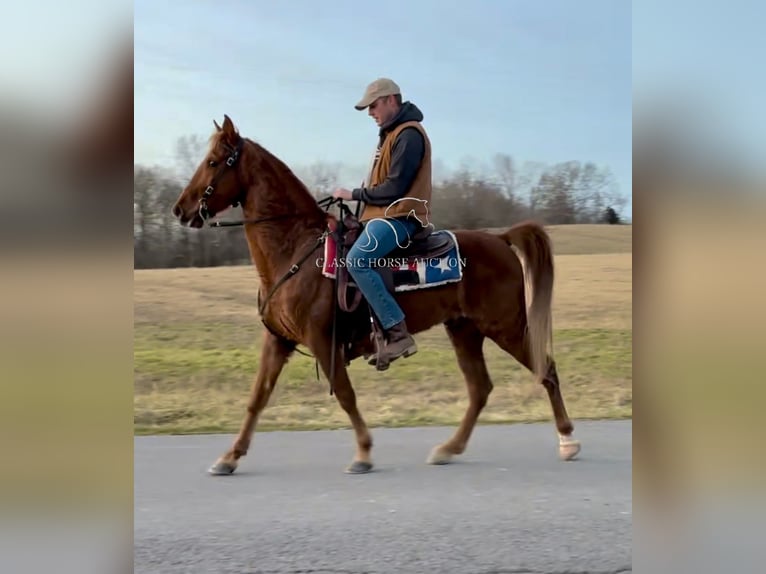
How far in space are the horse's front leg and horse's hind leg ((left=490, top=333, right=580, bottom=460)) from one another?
141 cm

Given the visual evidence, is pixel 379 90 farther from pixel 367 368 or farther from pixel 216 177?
pixel 367 368

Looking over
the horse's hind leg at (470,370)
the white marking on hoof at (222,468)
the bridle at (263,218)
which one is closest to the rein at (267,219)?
the bridle at (263,218)

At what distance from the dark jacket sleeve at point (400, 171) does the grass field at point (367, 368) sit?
1.17 m

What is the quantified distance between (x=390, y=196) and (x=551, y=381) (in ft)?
5.43

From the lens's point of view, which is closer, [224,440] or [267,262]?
[267,262]

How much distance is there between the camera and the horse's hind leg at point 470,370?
4.56 m

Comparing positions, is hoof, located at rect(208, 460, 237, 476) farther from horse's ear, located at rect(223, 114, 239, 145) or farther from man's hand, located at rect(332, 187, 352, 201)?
horse's ear, located at rect(223, 114, 239, 145)

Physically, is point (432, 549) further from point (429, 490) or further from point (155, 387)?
point (155, 387)

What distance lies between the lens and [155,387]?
4488mm
